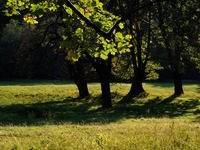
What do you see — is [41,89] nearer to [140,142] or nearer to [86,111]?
[86,111]

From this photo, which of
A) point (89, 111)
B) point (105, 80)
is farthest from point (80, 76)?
point (89, 111)

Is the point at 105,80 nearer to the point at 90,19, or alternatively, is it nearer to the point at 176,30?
the point at 176,30

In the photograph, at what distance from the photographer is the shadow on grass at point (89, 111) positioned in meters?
27.4

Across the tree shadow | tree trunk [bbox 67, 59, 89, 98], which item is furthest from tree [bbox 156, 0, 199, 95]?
tree trunk [bbox 67, 59, 89, 98]

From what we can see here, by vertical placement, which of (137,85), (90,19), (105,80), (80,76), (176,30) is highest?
(176,30)

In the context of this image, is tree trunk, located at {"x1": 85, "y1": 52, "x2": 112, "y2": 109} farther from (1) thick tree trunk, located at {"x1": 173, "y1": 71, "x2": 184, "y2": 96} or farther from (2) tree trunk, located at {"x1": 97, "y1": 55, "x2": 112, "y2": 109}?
(1) thick tree trunk, located at {"x1": 173, "y1": 71, "x2": 184, "y2": 96}

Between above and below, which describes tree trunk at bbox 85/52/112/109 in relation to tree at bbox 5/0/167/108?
below

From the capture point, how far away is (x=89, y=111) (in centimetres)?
3139

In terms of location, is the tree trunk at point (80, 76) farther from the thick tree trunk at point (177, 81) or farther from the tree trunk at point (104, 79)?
the thick tree trunk at point (177, 81)

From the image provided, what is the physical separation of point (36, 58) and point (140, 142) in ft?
198

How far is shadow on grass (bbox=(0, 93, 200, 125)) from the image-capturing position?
27.4m

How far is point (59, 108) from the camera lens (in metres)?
34.1

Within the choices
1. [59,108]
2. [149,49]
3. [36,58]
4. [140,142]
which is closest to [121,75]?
[149,49]

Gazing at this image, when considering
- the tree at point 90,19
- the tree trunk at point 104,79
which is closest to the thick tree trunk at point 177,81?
the tree trunk at point 104,79
